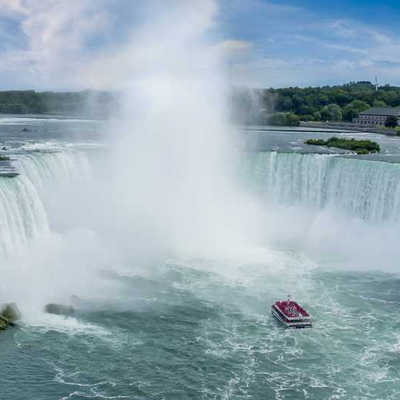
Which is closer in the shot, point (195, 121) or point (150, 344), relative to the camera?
point (150, 344)

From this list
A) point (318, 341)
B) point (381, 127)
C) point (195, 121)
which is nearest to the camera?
point (318, 341)

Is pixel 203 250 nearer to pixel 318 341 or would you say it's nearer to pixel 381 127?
pixel 318 341

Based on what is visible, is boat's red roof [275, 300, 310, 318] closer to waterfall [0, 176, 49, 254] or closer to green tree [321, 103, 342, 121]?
waterfall [0, 176, 49, 254]

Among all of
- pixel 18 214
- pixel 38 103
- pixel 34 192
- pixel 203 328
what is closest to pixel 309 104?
pixel 38 103

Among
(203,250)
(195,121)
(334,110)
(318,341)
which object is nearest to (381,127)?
(334,110)

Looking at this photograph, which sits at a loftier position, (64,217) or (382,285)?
(64,217)
